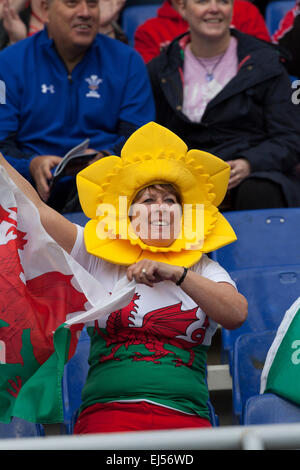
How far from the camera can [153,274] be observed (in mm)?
1548

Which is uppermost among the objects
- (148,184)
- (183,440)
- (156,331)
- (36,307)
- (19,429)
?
(183,440)

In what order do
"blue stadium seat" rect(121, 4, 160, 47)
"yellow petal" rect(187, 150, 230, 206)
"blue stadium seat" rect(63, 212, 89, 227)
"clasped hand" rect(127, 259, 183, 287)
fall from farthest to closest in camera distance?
"blue stadium seat" rect(121, 4, 160, 47)
"blue stadium seat" rect(63, 212, 89, 227)
"yellow petal" rect(187, 150, 230, 206)
"clasped hand" rect(127, 259, 183, 287)

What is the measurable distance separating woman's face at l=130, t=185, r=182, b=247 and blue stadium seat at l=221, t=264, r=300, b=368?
0.47m

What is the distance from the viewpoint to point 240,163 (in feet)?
8.16

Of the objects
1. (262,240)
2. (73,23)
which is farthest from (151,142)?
(73,23)

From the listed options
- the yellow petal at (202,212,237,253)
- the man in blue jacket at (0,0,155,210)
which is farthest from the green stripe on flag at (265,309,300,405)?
the man in blue jacket at (0,0,155,210)

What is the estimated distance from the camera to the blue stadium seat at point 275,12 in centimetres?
369

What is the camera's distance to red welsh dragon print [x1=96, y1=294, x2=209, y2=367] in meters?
1.65

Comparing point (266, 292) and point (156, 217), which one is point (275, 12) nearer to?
point (266, 292)

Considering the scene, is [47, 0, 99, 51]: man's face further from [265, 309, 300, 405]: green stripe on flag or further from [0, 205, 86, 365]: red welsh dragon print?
[265, 309, 300, 405]: green stripe on flag

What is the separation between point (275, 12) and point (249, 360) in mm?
2329

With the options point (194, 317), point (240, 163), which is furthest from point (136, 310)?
point (240, 163)
